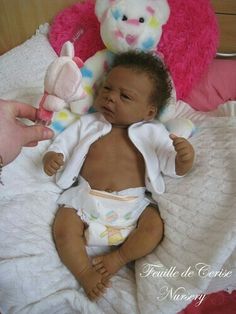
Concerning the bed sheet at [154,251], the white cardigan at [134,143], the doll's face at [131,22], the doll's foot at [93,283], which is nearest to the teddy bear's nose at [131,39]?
the doll's face at [131,22]

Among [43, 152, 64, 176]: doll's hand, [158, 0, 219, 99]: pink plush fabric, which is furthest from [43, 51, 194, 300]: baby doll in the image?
[158, 0, 219, 99]: pink plush fabric

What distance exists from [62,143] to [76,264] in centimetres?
35

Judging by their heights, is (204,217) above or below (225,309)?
above

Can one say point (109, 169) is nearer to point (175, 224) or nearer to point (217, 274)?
point (175, 224)

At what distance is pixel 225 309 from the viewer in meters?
0.99

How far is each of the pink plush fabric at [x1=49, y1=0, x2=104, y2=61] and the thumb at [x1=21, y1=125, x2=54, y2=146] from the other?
486 millimetres

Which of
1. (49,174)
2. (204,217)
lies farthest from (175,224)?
(49,174)

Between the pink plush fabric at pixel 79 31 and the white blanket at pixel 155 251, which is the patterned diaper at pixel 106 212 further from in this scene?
the pink plush fabric at pixel 79 31

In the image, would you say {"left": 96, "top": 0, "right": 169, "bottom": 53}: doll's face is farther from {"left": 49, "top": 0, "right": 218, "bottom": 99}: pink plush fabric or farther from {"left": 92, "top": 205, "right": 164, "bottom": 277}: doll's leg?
{"left": 92, "top": 205, "right": 164, "bottom": 277}: doll's leg

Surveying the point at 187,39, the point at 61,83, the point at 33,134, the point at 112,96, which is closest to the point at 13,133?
the point at 33,134

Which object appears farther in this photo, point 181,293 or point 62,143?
point 62,143

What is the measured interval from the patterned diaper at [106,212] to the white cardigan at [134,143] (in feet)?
0.20

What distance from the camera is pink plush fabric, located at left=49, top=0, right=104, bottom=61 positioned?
1.25 meters

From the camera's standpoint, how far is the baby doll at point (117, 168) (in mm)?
958
